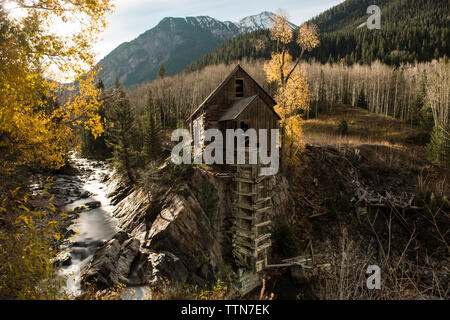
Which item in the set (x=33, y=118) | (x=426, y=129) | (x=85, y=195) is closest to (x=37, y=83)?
(x=33, y=118)

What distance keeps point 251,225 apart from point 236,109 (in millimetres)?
8953

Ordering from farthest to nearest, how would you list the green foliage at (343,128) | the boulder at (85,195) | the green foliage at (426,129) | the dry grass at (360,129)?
the green foliage at (343,128)
the dry grass at (360,129)
the green foliage at (426,129)
the boulder at (85,195)

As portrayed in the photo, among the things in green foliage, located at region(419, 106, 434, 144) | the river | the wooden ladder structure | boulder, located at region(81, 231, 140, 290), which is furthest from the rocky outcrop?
green foliage, located at region(419, 106, 434, 144)

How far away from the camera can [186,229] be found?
45.3 feet

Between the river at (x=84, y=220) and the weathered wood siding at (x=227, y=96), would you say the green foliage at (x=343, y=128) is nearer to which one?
the weathered wood siding at (x=227, y=96)

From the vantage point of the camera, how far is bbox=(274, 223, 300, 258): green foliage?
16.1 meters

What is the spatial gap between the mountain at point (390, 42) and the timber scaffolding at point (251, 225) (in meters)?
64.2

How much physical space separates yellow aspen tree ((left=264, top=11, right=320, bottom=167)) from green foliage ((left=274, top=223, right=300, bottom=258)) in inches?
276

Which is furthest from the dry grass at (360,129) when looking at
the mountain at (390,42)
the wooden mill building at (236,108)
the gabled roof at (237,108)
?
the mountain at (390,42)

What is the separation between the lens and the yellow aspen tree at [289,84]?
19812mm

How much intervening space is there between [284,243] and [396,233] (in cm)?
1104

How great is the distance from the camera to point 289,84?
20.2 meters

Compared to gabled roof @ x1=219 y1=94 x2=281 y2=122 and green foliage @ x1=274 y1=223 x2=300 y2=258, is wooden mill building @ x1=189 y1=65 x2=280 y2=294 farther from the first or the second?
green foliage @ x1=274 y1=223 x2=300 y2=258
